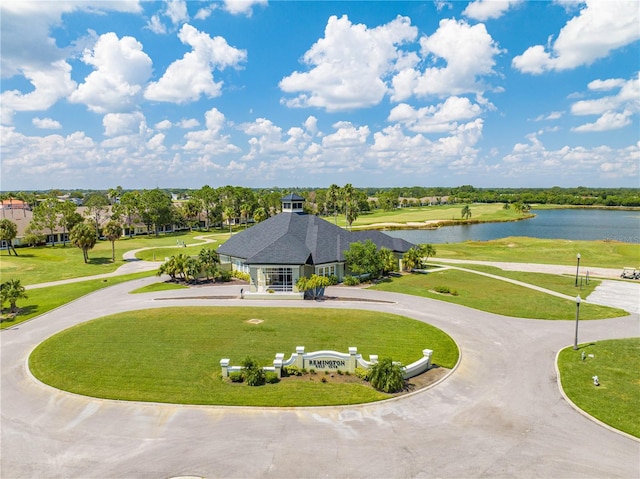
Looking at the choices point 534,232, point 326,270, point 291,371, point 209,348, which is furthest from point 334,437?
point 534,232

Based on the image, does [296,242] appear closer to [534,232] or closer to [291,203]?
[291,203]

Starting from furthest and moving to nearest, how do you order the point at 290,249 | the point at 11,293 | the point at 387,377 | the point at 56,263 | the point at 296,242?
the point at 56,263
the point at 296,242
the point at 290,249
the point at 11,293
the point at 387,377

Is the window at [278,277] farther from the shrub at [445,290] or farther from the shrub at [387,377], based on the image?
the shrub at [387,377]

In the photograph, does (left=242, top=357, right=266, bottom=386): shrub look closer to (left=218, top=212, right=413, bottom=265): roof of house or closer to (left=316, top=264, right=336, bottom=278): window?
(left=218, top=212, right=413, bottom=265): roof of house

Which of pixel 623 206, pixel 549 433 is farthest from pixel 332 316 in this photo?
pixel 623 206

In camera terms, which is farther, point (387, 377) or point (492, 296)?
point (492, 296)

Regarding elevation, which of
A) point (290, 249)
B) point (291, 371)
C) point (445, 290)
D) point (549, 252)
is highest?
point (290, 249)

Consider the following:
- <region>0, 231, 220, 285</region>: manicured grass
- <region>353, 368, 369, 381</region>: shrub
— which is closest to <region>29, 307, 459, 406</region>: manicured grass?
<region>353, 368, 369, 381</region>: shrub
